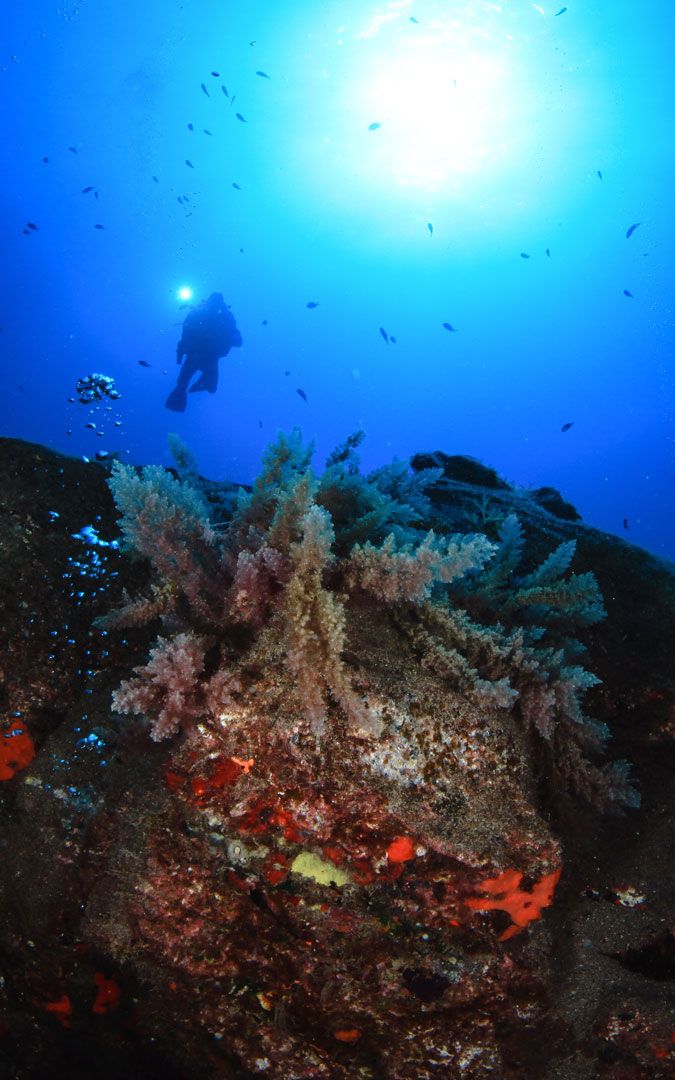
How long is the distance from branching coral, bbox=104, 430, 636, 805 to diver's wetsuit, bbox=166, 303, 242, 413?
21.1 metres

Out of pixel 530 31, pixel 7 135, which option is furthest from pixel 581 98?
pixel 7 135

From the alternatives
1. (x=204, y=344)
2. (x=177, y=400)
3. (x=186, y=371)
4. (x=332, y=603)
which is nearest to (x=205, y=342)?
(x=204, y=344)

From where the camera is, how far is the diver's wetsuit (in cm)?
2270

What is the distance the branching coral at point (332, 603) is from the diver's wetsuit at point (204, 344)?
2110 cm

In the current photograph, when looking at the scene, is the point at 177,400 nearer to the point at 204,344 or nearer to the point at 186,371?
the point at 186,371

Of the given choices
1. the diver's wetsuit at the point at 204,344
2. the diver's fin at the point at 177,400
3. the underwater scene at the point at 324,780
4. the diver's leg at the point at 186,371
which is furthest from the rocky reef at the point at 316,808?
the diver's leg at the point at 186,371

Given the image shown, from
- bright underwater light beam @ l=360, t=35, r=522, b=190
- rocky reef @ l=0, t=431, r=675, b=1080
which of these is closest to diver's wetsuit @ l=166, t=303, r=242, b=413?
bright underwater light beam @ l=360, t=35, r=522, b=190

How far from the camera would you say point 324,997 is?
105 inches

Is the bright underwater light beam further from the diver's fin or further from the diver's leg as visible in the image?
the diver's fin

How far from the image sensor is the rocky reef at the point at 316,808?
2.34 metres

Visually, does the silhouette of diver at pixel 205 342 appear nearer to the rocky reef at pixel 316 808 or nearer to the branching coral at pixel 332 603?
the branching coral at pixel 332 603

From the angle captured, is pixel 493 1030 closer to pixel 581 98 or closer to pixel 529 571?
pixel 529 571

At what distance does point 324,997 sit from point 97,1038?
1.47 m

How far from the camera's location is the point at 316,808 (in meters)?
2.36
